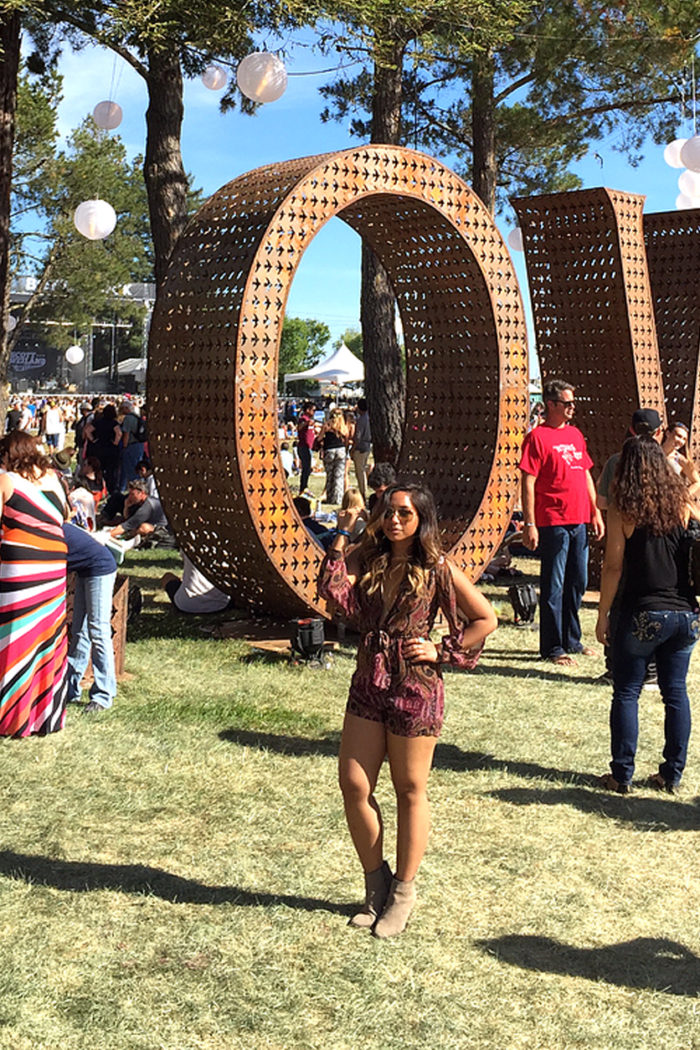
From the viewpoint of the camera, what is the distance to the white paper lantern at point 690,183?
13.0 meters

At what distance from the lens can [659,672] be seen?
5340 millimetres

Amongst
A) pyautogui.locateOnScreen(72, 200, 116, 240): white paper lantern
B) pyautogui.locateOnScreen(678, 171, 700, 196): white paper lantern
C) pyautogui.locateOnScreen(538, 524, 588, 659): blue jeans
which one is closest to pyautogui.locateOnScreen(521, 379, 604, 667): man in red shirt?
pyautogui.locateOnScreen(538, 524, 588, 659): blue jeans

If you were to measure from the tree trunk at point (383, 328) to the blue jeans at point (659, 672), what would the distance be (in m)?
8.00

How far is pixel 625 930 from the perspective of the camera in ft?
13.0

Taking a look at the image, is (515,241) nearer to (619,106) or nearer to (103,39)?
(619,106)

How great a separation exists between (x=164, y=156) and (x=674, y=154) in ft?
18.8

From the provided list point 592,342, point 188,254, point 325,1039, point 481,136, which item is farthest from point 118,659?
point 481,136

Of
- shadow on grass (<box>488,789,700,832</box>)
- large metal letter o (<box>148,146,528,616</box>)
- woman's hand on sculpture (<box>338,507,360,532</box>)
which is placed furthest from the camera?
large metal letter o (<box>148,146,528,616</box>)

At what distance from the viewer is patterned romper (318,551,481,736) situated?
3779mm

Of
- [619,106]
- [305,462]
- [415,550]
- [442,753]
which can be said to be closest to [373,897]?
[415,550]

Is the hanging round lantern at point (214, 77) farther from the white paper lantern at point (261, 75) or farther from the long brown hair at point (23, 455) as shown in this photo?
the long brown hair at point (23, 455)

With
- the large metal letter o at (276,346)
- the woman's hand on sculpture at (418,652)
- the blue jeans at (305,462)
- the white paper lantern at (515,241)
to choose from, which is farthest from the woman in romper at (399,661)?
the blue jeans at (305,462)

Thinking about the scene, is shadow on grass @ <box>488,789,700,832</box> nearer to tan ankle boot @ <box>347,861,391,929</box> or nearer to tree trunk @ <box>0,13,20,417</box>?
tan ankle boot @ <box>347,861,391,929</box>

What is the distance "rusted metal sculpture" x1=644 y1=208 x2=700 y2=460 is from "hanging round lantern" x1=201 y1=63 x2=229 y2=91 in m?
4.61
